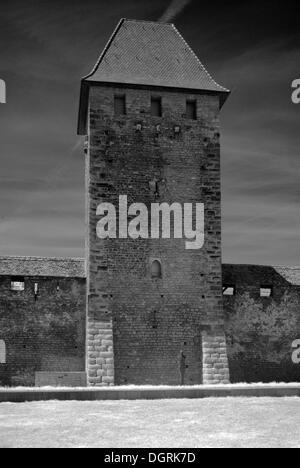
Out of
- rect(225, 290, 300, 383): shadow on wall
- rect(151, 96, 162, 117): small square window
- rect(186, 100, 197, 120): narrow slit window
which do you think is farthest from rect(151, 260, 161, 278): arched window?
rect(186, 100, 197, 120): narrow slit window

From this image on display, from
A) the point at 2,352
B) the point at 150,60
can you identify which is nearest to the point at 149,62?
the point at 150,60

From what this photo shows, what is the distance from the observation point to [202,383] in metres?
20.5

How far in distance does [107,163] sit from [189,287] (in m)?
4.68

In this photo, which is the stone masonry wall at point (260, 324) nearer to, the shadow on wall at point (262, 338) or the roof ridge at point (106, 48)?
the shadow on wall at point (262, 338)

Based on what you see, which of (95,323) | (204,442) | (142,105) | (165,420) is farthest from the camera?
(142,105)

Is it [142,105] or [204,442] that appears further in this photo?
[142,105]

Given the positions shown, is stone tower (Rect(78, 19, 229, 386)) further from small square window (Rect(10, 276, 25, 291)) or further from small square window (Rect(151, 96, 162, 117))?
small square window (Rect(10, 276, 25, 291))

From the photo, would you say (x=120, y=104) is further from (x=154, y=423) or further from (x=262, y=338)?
(x=154, y=423)

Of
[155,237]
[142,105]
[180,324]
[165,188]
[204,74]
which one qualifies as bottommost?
[180,324]

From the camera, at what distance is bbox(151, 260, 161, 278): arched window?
21.1m

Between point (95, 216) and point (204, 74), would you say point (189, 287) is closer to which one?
point (95, 216)

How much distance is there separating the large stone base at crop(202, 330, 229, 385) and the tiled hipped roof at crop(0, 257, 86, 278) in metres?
4.50

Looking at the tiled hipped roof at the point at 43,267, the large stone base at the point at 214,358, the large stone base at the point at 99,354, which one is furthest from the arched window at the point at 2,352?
the large stone base at the point at 214,358

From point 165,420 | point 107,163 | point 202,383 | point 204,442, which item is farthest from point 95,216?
point 204,442
